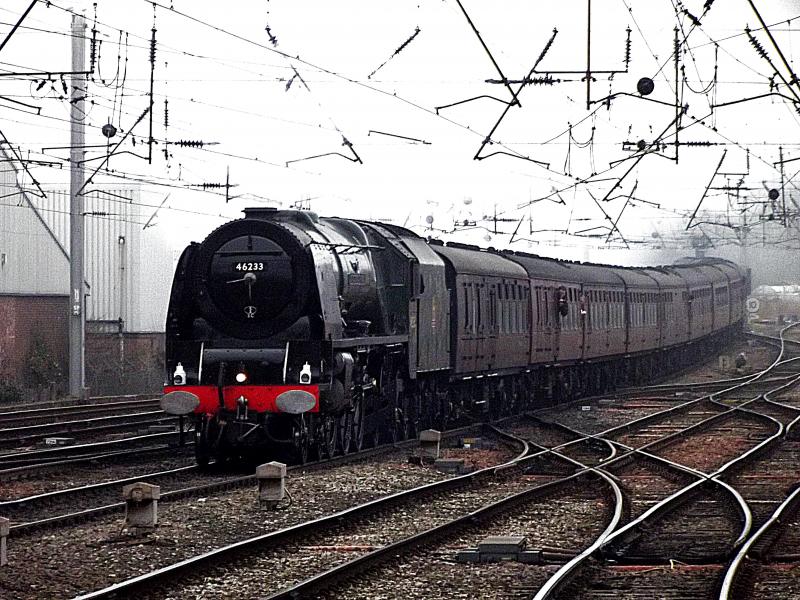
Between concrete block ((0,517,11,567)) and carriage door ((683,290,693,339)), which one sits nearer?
concrete block ((0,517,11,567))

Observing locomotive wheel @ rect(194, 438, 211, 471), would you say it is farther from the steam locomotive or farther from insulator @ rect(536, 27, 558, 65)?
insulator @ rect(536, 27, 558, 65)

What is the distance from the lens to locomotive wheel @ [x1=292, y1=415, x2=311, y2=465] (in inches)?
659

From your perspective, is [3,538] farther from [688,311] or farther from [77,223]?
[688,311]

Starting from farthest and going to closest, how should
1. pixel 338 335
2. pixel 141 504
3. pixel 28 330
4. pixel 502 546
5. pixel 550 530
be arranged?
pixel 28 330 → pixel 338 335 → pixel 550 530 → pixel 141 504 → pixel 502 546

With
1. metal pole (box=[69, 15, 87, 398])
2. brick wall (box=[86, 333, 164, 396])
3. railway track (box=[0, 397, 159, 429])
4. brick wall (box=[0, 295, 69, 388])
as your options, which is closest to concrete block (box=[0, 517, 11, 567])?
railway track (box=[0, 397, 159, 429])

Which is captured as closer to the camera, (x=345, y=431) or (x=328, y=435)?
(x=328, y=435)

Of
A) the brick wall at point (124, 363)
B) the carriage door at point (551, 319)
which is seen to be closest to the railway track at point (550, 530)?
the carriage door at point (551, 319)

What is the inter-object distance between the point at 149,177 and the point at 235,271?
2726 centimetres

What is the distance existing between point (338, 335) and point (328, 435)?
5.33 ft

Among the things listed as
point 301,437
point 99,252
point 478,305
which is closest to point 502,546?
point 301,437

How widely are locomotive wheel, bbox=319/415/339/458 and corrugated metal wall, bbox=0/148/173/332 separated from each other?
69.2ft

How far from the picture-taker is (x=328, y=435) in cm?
1795

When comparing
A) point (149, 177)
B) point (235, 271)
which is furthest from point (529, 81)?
point (149, 177)

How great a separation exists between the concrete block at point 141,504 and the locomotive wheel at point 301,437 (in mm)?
5063
